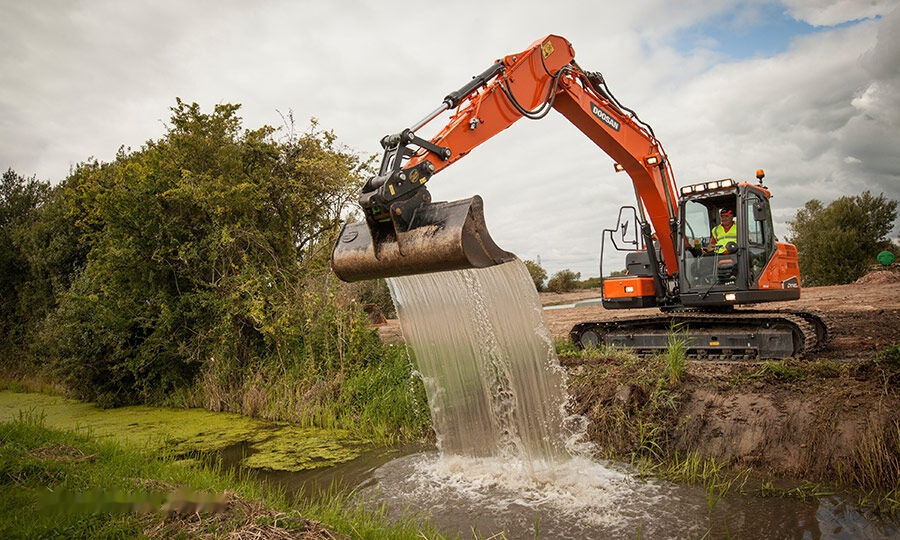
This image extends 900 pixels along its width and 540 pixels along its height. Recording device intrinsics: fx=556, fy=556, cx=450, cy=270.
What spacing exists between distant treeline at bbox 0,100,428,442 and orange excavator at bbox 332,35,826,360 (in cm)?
422

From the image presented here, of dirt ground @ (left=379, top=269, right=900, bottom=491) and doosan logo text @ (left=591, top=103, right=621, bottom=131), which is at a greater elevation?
doosan logo text @ (left=591, top=103, right=621, bottom=131)

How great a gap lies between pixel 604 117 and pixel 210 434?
7007 millimetres

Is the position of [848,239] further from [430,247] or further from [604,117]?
[430,247]

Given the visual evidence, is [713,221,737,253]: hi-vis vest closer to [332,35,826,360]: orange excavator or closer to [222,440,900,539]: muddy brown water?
[332,35,826,360]: orange excavator

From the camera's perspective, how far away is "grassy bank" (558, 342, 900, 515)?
4574 mm

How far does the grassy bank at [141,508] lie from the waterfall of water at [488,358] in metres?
1.49

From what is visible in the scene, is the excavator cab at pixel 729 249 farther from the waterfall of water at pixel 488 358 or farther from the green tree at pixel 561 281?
the green tree at pixel 561 281

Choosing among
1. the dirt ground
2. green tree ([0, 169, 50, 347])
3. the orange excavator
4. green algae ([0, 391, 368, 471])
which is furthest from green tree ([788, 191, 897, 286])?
green tree ([0, 169, 50, 347])

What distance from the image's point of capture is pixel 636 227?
844 cm

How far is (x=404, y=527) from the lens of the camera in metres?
3.84

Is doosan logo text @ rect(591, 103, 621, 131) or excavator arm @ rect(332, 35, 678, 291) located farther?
doosan logo text @ rect(591, 103, 621, 131)

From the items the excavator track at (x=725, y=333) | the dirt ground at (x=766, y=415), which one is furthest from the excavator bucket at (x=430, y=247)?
the excavator track at (x=725, y=333)

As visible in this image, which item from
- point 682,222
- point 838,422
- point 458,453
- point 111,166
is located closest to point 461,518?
point 458,453

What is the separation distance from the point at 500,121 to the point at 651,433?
352cm
